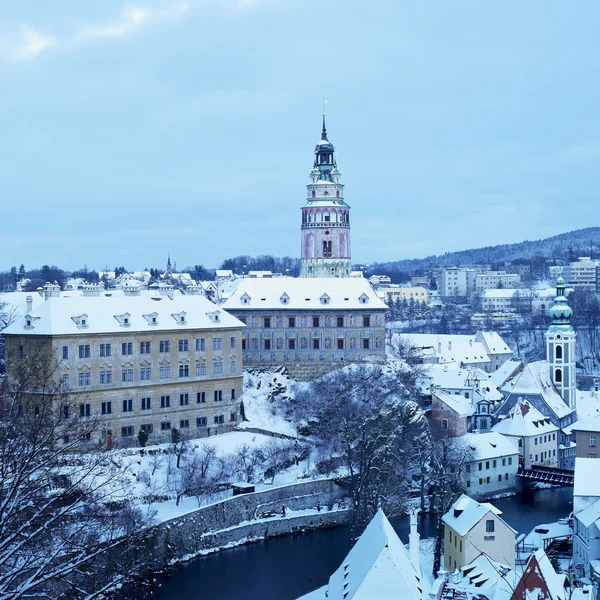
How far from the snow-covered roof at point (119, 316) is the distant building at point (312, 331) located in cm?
588

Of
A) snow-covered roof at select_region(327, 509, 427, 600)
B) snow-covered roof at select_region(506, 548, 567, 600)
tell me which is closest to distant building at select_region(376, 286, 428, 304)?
snow-covered roof at select_region(506, 548, 567, 600)

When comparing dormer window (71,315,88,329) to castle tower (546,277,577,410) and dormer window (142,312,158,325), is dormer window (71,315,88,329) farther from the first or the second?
castle tower (546,277,577,410)

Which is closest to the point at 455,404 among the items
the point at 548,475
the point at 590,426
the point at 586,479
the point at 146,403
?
the point at 548,475

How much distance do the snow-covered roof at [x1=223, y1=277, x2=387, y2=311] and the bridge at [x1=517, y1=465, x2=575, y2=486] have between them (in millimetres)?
11592

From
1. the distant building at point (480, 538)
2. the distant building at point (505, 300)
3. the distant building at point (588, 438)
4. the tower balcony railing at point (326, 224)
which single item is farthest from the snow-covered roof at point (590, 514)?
the distant building at point (505, 300)

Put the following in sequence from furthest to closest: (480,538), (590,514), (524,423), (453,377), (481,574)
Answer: (453,377)
(524,423)
(590,514)
(480,538)
(481,574)

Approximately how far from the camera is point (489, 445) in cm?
5244

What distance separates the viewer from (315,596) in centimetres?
3036

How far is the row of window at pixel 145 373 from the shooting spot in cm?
4450

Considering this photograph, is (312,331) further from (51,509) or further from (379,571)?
(51,509)

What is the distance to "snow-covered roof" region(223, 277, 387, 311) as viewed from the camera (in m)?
56.5

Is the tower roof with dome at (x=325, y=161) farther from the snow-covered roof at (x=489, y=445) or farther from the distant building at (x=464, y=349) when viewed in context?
the snow-covered roof at (x=489, y=445)

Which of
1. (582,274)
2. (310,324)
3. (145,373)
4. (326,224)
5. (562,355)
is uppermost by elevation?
(326,224)

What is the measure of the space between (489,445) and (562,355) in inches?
637
